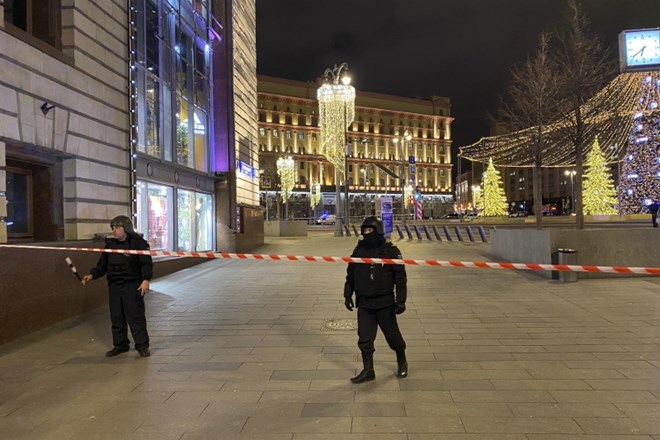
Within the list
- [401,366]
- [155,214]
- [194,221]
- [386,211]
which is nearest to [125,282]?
[401,366]

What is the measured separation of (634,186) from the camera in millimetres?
31625

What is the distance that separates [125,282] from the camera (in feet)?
19.3

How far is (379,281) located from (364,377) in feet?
3.13

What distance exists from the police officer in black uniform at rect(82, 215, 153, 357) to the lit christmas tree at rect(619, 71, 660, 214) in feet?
95.7

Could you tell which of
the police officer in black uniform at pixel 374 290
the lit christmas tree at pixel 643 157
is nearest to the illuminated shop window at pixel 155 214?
the police officer in black uniform at pixel 374 290

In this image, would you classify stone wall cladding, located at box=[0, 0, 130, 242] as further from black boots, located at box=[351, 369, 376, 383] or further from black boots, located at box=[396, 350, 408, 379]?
black boots, located at box=[396, 350, 408, 379]

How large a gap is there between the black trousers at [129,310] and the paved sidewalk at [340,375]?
0.96 ft

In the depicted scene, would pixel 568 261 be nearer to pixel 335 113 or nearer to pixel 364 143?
pixel 335 113

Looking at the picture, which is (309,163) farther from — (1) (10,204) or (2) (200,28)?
(1) (10,204)

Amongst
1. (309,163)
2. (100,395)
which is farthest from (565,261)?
(309,163)

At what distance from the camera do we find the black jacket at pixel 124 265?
5852mm

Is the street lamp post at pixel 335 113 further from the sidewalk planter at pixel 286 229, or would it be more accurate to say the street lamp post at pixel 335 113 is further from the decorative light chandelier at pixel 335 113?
the sidewalk planter at pixel 286 229

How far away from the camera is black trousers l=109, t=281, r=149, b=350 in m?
5.88

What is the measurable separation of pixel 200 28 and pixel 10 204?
10.6 m
